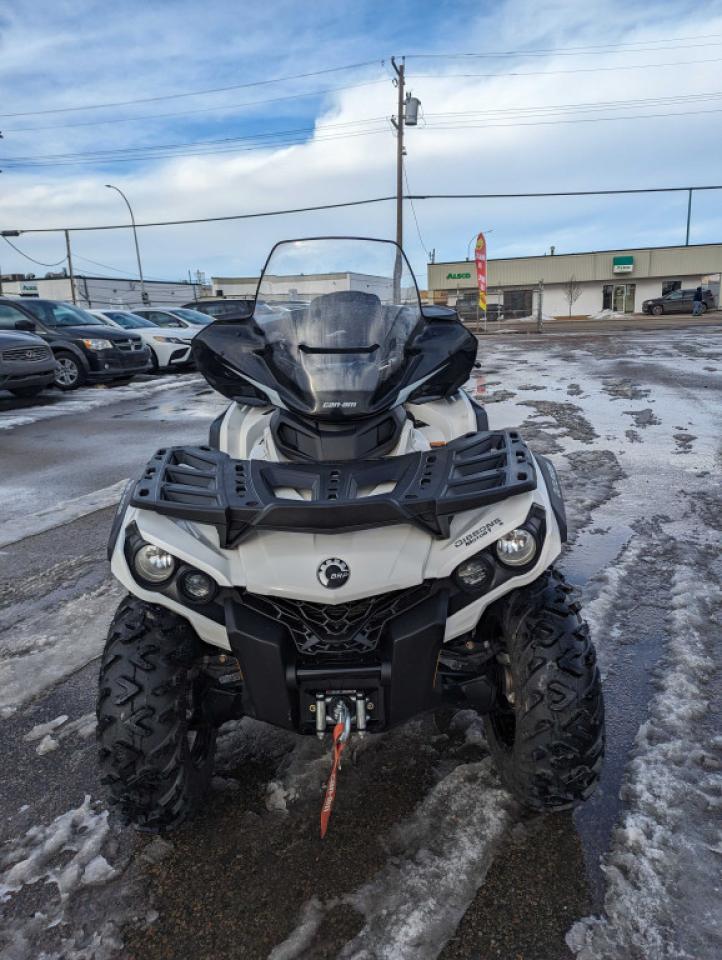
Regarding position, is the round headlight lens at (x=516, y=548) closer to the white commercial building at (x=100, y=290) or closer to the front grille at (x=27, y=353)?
the front grille at (x=27, y=353)

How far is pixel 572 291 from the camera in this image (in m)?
51.5

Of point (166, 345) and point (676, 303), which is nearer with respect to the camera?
point (166, 345)

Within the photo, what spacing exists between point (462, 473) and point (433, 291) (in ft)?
179

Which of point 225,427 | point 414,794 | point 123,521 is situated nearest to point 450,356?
point 225,427

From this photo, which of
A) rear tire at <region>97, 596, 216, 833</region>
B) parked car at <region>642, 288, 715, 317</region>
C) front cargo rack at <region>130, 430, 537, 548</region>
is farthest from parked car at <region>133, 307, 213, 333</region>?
parked car at <region>642, 288, 715, 317</region>

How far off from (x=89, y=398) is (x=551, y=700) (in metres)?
12.1

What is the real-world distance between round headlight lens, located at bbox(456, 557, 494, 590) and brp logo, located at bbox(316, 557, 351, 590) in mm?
342

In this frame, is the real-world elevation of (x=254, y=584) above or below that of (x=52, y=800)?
above

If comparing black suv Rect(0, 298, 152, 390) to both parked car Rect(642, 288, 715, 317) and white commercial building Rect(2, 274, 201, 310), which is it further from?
white commercial building Rect(2, 274, 201, 310)

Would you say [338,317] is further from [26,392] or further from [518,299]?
[518,299]

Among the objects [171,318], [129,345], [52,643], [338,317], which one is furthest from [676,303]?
[52,643]

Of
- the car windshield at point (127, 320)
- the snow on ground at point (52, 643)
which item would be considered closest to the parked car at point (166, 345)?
the car windshield at point (127, 320)

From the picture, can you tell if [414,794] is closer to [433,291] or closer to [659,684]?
[659,684]

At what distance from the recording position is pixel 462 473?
6.82ft
